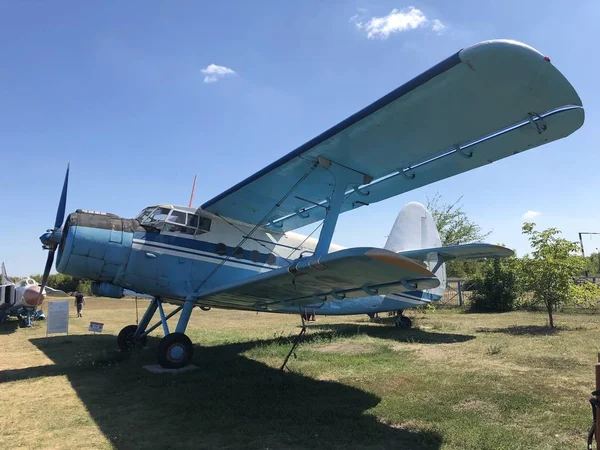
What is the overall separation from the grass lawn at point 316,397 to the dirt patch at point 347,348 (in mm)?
26

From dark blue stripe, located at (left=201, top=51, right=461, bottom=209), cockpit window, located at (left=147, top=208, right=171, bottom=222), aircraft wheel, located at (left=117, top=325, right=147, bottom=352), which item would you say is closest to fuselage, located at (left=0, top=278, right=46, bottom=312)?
aircraft wheel, located at (left=117, top=325, right=147, bottom=352)

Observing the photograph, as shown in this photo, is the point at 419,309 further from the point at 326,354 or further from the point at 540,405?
the point at 540,405

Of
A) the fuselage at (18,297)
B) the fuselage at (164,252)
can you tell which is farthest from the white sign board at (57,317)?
the fuselage at (164,252)

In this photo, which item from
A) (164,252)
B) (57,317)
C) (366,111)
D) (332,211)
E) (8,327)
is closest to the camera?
(366,111)

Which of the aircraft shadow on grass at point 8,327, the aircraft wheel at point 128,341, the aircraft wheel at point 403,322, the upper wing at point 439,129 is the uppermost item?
the upper wing at point 439,129

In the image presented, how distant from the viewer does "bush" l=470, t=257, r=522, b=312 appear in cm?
1972

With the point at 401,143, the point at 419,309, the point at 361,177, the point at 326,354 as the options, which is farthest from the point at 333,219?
the point at 419,309

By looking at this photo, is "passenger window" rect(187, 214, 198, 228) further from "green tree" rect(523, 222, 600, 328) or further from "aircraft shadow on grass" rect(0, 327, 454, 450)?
"green tree" rect(523, 222, 600, 328)

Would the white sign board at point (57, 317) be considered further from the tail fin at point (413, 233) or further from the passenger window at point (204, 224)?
the tail fin at point (413, 233)

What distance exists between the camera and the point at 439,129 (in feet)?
18.1

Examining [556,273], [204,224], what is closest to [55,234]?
[204,224]

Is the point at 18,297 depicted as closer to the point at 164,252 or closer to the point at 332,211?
the point at 164,252

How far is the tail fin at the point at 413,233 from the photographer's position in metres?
12.9

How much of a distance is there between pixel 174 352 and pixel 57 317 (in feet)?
20.4
